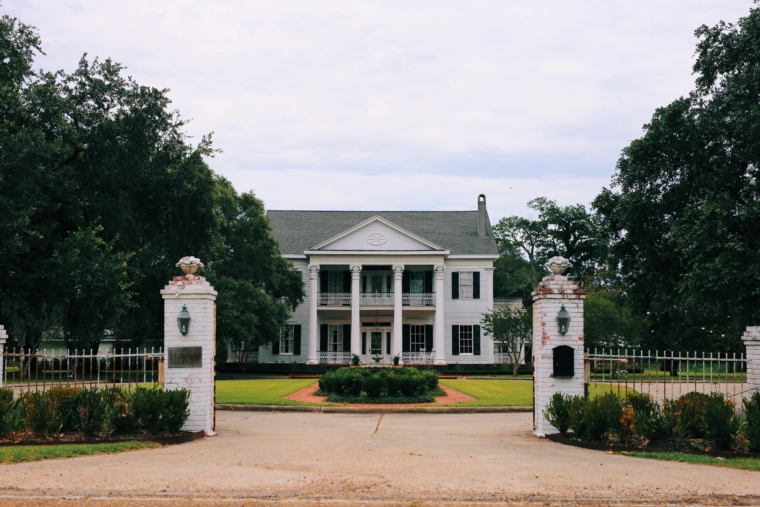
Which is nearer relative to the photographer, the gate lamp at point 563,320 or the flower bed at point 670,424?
the flower bed at point 670,424

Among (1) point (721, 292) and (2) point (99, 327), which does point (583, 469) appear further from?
(2) point (99, 327)

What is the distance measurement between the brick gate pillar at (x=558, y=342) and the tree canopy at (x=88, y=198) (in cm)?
1350

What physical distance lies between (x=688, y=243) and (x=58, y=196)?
1757cm

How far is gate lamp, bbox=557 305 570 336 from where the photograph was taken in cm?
1212

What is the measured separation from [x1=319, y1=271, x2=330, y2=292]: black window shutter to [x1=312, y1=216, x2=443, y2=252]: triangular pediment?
1972 millimetres

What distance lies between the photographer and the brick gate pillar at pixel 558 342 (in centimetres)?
1222

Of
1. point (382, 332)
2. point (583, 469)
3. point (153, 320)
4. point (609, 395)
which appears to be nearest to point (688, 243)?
point (609, 395)

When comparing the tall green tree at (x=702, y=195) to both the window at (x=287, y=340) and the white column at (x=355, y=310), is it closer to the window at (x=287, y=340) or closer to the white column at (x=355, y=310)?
the white column at (x=355, y=310)

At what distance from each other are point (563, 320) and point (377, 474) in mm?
5115

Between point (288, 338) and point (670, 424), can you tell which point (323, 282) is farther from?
point (670, 424)

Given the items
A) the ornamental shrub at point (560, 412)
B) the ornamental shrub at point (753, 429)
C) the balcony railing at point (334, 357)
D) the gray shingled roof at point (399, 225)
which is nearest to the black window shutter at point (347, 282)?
the gray shingled roof at point (399, 225)

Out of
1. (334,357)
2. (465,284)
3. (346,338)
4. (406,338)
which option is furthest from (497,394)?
(346,338)

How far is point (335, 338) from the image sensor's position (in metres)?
44.9

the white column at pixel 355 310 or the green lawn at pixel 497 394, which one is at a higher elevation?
the white column at pixel 355 310
